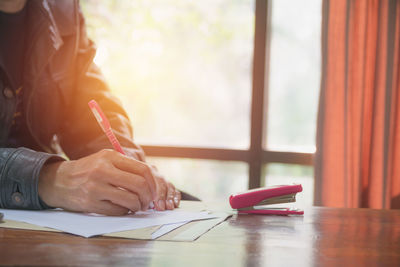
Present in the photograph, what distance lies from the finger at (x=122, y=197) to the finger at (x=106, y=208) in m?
0.01

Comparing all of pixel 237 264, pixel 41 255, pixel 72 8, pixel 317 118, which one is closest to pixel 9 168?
pixel 41 255

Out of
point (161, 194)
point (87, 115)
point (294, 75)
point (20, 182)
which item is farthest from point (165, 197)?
point (294, 75)

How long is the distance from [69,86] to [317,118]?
161 centimetres

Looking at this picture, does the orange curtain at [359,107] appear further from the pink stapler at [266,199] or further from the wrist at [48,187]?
the wrist at [48,187]

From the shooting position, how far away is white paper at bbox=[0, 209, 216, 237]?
735 millimetres

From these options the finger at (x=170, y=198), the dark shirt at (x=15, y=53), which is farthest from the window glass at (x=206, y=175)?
→ the finger at (x=170, y=198)

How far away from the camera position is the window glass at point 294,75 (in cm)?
291

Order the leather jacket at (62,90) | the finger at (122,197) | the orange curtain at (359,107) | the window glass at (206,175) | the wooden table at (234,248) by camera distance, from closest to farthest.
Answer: the wooden table at (234,248), the finger at (122,197), the leather jacket at (62,90), the orange curtain at (359,107), the window glass at (206,175)

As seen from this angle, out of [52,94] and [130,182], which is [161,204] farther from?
[52,94]

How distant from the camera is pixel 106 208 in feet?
2.77

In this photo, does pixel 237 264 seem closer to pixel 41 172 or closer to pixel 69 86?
pixel 41 172

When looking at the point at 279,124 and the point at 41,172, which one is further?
the point at 279,124

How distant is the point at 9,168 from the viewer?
87cm

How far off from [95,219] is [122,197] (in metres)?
0.06
